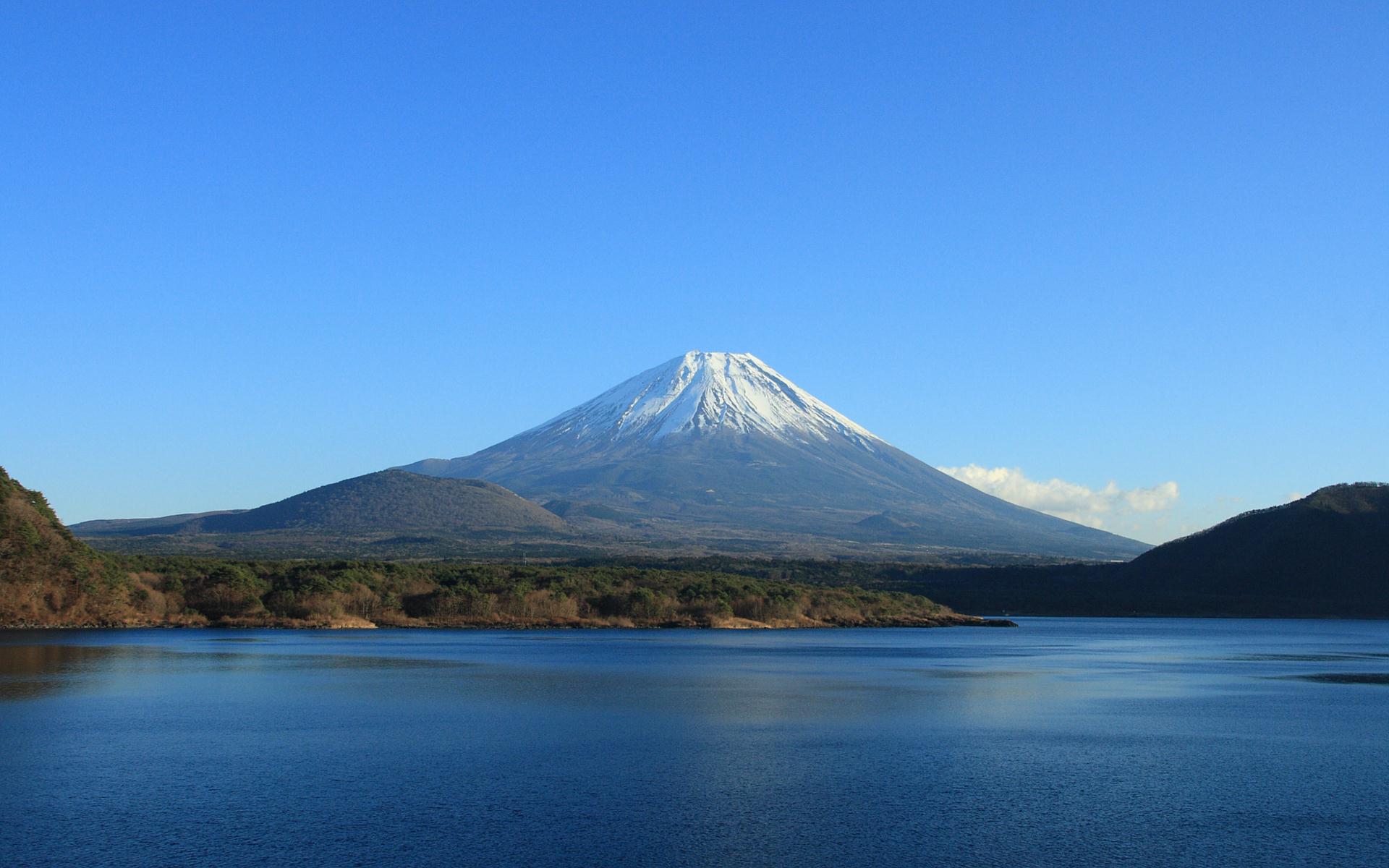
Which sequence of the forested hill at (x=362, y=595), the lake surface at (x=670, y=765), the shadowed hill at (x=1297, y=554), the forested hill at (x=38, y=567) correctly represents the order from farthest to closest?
the shadowed hill at (x=1297, y=554), the forested hill at (x=362, y=595), the forested hill at (x=38, y=567), the lake surface at (x=670, y=765)

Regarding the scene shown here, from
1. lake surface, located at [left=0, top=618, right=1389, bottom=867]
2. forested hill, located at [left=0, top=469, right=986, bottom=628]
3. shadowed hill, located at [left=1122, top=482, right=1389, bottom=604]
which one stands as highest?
shadowed hill, located at [left=1122, top=482, right=1389, bottom=604]

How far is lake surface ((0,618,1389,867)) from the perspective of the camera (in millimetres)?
17406

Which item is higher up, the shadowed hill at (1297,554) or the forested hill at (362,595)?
the shadowed hill at (1297,554)

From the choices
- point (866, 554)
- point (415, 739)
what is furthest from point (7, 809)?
point (866, 554)

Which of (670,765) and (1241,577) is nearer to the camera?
(670,765)

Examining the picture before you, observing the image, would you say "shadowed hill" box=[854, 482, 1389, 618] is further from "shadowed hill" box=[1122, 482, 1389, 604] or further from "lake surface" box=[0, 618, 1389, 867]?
"lake surface" box=[0, 618, 1389, 867]

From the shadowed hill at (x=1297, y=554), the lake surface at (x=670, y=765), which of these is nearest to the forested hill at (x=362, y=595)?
the lake surface at (x=670, y=765)

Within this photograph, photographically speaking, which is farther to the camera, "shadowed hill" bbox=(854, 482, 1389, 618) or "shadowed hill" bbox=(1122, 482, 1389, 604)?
"shadowed hill" bbox=(1122, 482, 1389, 604)

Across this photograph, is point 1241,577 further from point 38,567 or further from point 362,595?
point 38,567

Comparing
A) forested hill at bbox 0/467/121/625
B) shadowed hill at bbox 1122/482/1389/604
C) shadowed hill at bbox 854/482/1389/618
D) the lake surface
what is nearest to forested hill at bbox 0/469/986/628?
forested hill at bbox 0/467/121/625

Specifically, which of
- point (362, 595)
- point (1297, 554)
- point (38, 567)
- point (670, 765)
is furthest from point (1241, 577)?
point (670, 765)

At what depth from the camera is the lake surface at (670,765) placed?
685 inches

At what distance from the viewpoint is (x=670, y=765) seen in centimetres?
2391

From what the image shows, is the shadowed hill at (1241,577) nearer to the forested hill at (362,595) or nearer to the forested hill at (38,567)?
the forested hill at (362,595)
